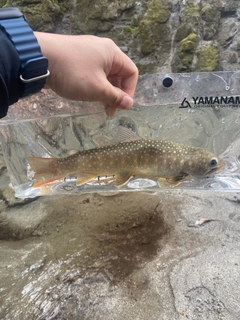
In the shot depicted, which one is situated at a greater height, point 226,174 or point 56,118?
point 56,118

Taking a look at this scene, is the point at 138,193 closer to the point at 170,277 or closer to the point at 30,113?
the point at 170,277

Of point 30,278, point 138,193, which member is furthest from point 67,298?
point 138,193

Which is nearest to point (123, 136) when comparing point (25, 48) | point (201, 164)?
point (201, 164)

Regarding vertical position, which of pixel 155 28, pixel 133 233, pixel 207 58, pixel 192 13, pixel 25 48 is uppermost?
pixel 25 48

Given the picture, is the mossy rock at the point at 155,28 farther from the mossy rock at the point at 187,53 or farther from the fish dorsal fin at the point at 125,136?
the fish dorsal fin at the point at 125,136

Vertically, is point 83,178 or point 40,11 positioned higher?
point 40,11

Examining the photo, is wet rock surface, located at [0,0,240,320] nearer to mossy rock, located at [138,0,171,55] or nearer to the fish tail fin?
mossy rock, located at [138,0,171,55]

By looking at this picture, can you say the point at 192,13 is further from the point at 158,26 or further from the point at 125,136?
the point at 125,136

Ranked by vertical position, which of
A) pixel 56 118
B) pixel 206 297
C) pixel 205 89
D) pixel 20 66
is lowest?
pixel 206 297
